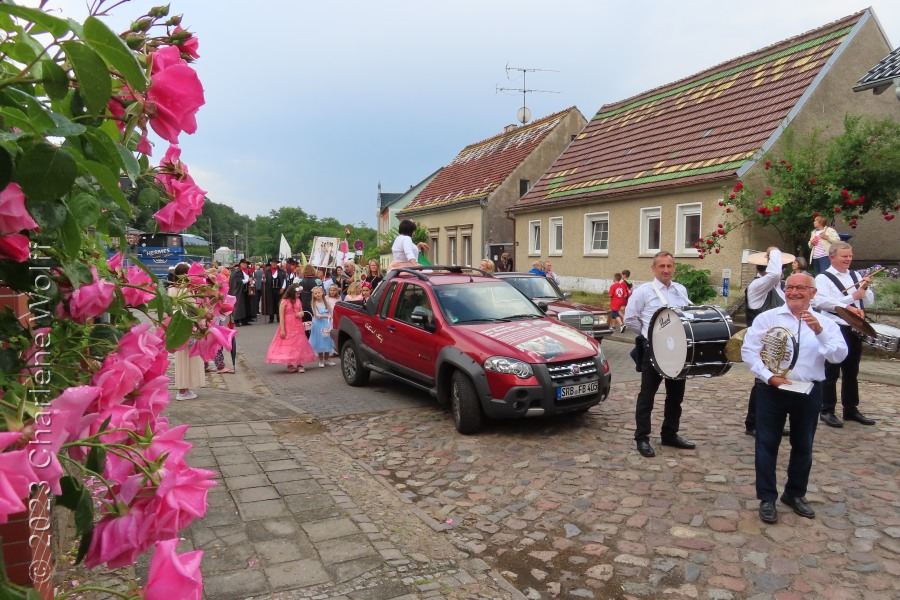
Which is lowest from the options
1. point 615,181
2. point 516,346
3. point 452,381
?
point 452,381

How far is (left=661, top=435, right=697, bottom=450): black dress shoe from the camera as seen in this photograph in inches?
259

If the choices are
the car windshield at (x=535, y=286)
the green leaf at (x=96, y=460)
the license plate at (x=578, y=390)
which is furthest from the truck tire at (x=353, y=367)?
the green leaf at (x=96, y=460)

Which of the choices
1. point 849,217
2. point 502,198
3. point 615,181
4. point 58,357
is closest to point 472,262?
point 502,198

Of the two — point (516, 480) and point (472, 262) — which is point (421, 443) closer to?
point (516, 480)

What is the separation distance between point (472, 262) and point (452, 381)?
22869mm

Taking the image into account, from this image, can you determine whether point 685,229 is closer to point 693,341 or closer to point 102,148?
point 693,341

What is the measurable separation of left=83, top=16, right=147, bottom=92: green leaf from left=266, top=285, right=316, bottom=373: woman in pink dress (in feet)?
37.0

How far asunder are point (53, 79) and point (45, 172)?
0.15 metres

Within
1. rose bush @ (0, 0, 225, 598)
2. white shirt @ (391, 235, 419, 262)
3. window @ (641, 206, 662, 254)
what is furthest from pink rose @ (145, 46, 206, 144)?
window @ (641, 206, 662, 254)

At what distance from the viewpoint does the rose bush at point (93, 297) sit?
0.91m

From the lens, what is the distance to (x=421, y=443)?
23.7ft

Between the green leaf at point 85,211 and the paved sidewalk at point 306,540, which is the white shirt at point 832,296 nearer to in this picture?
the paved sidewalk at point 306,540

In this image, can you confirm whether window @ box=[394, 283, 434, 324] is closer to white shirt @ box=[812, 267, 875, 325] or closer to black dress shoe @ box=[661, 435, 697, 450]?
black dress shoe @ box=[661, 435, 697, 450]

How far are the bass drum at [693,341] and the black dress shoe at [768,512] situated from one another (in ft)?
4.62
